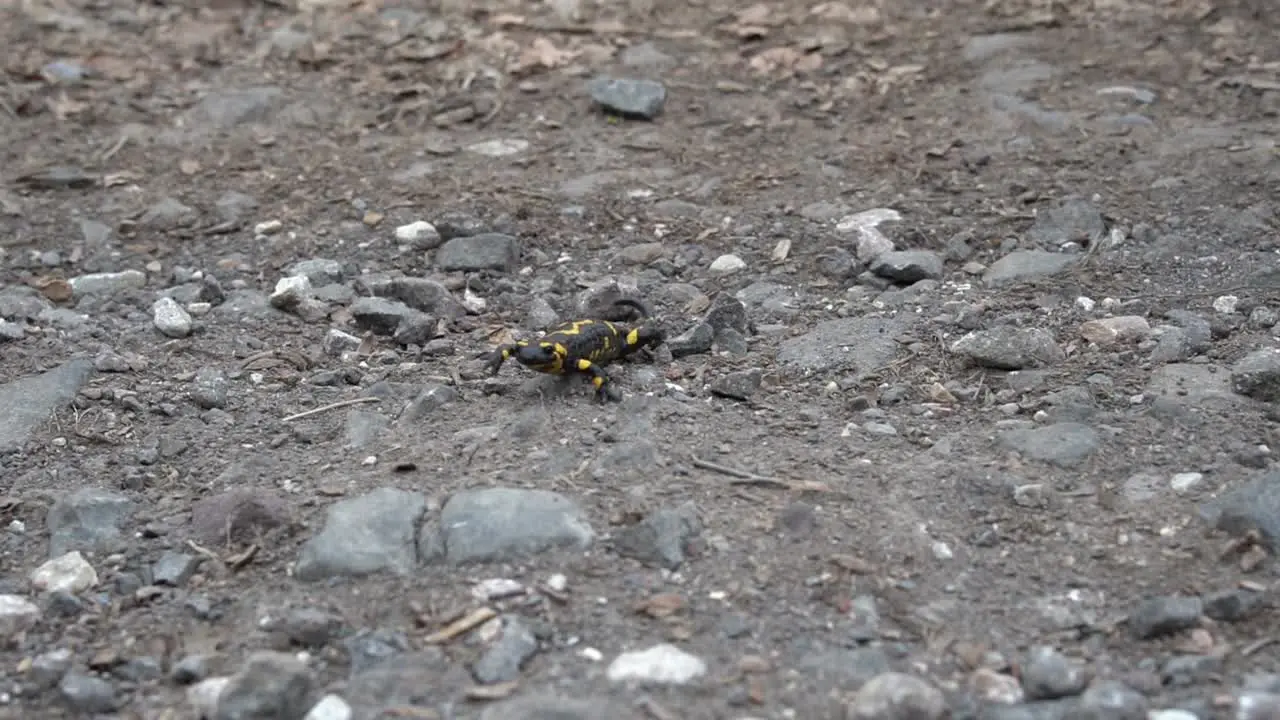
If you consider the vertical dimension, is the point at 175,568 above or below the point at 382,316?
above

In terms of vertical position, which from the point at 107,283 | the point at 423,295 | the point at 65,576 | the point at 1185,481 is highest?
the point at 1185,481

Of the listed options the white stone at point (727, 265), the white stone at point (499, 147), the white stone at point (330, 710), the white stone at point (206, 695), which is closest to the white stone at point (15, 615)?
the white stone at point (206, 695)

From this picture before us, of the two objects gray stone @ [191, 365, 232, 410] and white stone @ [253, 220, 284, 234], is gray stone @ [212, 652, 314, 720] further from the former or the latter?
white stone @ [253, 220, 284, 234]

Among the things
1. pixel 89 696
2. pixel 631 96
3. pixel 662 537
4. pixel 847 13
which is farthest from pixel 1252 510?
pixel 847 13

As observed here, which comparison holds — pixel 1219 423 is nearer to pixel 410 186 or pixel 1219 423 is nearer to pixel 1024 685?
pixel 1024 685

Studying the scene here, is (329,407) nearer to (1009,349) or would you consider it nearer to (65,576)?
(65,576)

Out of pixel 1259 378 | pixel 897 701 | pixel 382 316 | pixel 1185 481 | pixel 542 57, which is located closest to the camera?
pixel 897 701

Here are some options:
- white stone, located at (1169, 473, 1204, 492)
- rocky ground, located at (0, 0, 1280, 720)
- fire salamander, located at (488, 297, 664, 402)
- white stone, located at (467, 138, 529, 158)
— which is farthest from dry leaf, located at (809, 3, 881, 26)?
white stone, located at (1169, 473, 1204, 492)
